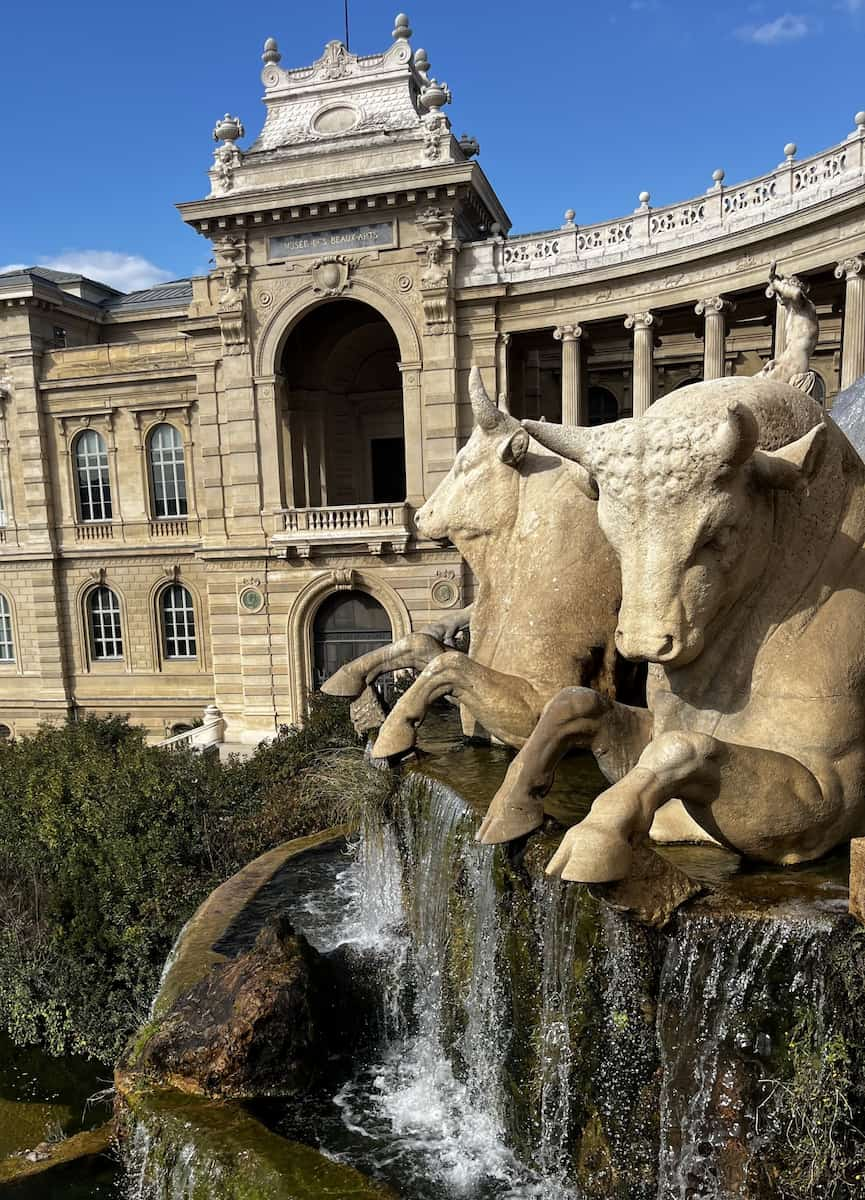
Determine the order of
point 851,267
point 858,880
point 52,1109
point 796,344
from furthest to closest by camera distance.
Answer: point 851,267
point 52,1109
point 796,344
point 858,880

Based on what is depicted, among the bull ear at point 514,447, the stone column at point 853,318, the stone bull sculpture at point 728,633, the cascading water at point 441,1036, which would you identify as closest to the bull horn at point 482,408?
the bull ear at point 514,447

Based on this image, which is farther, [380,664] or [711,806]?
[380,664]

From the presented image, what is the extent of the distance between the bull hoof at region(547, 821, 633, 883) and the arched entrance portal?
883 inches

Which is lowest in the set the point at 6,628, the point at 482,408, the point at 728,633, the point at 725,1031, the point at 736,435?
the point at 6,628

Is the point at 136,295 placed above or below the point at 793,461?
above

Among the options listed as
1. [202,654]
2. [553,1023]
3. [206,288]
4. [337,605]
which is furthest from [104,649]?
[553,1023]

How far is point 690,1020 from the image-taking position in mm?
4555

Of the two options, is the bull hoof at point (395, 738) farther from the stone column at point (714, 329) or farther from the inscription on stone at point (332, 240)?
the inscription on stone at point (332, 240)

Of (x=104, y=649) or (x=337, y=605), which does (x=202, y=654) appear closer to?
(x=104, y=649)

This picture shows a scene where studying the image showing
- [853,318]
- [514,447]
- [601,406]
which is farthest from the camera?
[601,406]

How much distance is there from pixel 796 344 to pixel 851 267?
12500 mm

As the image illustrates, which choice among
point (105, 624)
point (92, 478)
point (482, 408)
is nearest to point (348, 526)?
point (92, 478)

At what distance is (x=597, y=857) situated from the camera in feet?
12.7

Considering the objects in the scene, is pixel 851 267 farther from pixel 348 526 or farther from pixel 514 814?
pixel 514 814
